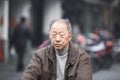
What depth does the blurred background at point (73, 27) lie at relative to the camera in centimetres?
1394

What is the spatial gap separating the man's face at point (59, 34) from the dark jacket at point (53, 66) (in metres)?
0.11

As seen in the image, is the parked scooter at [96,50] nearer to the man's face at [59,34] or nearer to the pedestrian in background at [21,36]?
the pedestrian in background at [21,36]

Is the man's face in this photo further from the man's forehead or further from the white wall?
the white wall

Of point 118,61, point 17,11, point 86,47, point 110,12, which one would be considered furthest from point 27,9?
point 110,12

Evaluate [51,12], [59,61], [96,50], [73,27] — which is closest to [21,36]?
[96,50]

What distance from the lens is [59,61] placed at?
339 cm

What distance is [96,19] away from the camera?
2556 cm

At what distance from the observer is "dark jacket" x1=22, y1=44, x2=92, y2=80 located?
10.9ft

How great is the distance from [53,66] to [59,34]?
0.25 metres

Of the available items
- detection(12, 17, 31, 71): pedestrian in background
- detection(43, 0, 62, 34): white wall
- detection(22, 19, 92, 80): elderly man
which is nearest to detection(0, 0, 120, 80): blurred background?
detection(43, 0, 62, 34): white wall

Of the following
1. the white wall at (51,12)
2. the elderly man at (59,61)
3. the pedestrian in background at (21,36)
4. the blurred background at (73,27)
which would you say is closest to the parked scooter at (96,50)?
the blurred background at (73,27)

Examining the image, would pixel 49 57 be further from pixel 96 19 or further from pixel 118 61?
pixel 96 19

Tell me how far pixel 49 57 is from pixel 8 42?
13.6 m

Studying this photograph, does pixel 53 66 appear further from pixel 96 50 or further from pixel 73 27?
pixel 73 27
